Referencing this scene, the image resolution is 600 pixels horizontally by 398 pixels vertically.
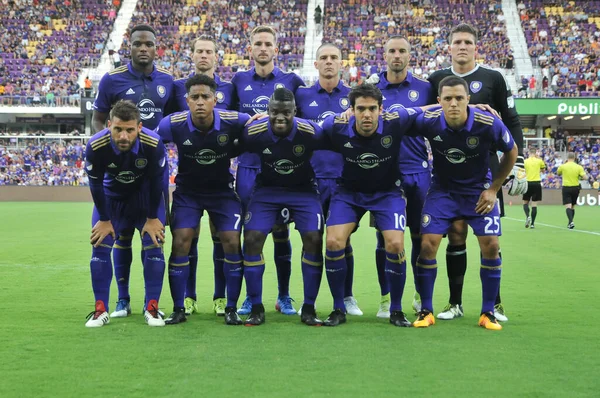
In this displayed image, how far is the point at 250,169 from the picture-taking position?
7.48m

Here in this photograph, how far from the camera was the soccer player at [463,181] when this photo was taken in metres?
A: 6.50

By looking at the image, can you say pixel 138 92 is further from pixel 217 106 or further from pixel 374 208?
pixel 374 208

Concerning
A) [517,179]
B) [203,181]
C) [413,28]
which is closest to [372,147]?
[517,179]

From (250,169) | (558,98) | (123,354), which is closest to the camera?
(123,354)

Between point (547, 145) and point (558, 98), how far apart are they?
3.38 metres

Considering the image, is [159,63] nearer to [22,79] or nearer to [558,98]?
[22,79]

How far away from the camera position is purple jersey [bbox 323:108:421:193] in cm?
662

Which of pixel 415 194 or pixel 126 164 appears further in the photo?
pixel 415 194

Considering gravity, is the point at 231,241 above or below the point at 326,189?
below

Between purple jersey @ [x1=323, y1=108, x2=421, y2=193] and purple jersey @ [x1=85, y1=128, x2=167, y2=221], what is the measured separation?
1545 millimetres

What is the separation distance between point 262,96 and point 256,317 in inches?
97.5

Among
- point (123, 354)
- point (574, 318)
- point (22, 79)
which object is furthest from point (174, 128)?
point (22, 79)

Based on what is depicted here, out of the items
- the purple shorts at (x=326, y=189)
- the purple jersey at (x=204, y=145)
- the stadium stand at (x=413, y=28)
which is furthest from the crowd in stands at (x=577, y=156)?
the purple jersey at (x=204, y=145)

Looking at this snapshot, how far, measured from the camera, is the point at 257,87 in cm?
780
